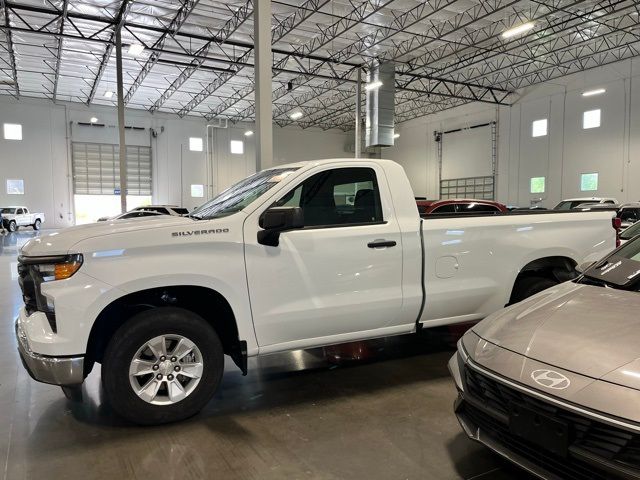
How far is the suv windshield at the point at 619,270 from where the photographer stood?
275 cm

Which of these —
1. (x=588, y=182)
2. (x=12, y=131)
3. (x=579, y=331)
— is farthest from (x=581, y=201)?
(x=12, y=131)

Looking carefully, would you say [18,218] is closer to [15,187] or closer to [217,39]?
[15,187]

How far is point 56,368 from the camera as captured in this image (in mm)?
2906

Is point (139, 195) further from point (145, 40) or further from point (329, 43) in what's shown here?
point (329, 43)

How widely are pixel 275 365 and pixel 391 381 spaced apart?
115 cm

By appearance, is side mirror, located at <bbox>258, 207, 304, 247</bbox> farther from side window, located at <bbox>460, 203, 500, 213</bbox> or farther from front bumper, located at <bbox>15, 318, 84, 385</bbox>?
side window, located at <bbox>460, 203, 500, 213</bbox>

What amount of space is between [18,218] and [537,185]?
27.0m

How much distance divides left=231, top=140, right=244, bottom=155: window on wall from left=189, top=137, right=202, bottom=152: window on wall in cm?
223

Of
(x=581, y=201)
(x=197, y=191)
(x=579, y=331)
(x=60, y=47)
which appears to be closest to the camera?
(x=579, y=331)

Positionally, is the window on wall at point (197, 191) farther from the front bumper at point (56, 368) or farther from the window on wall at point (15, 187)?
the front bumper at point (56, 368)

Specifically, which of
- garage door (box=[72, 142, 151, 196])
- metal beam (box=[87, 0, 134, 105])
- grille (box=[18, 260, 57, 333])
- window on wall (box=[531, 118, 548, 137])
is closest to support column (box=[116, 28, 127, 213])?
metal beam (box=[87, 0, 134, 105])

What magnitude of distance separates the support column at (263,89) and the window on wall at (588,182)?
19.3 m

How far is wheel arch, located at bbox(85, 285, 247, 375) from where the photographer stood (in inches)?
125

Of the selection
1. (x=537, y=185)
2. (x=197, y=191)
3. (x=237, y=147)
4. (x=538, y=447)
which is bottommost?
(x=538, y=447)
